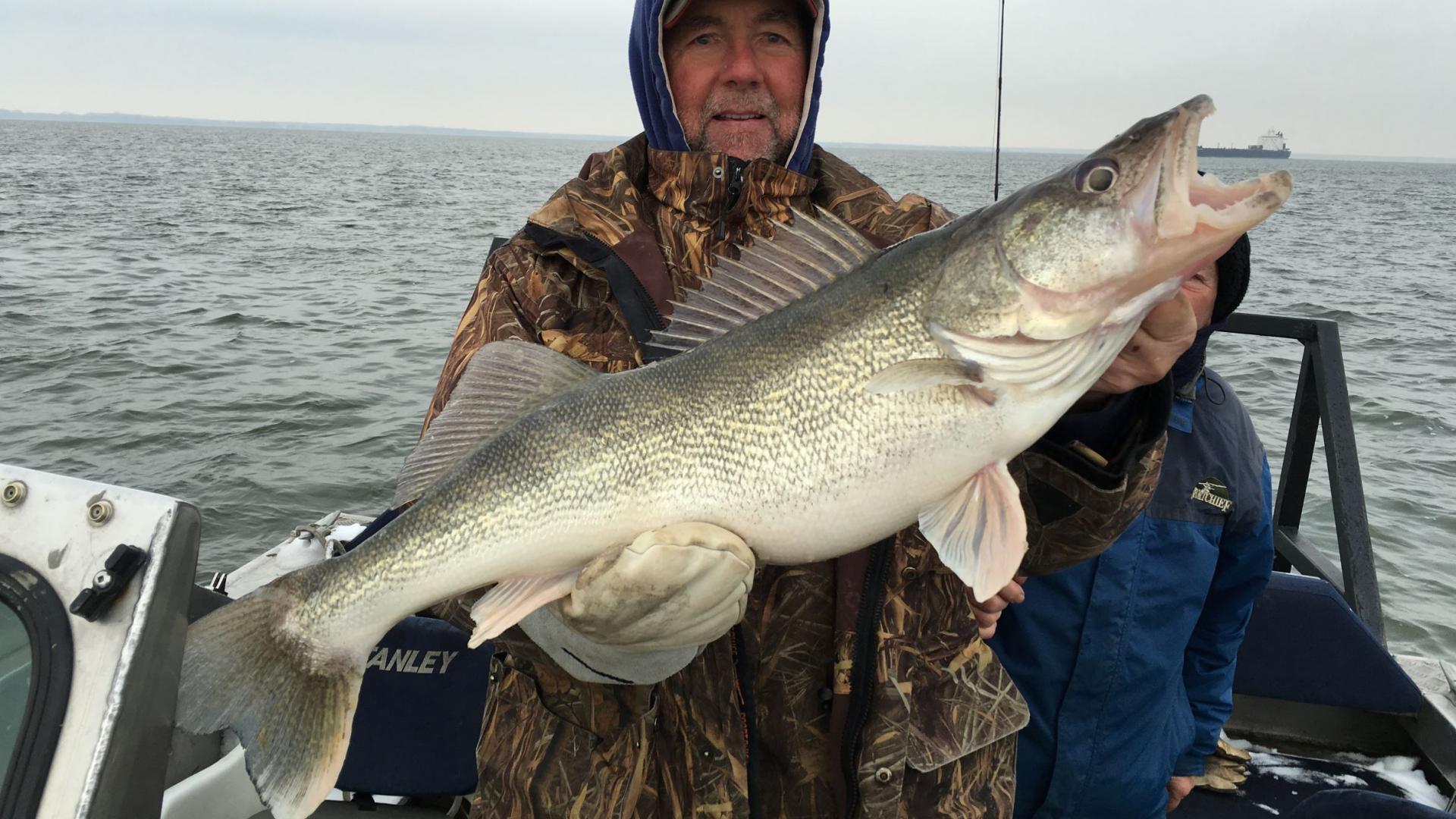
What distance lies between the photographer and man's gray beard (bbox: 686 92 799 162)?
9.06 feet

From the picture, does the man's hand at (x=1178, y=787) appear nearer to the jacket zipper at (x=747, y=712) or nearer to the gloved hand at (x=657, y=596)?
the jacket zipper at (x=747, y=712)

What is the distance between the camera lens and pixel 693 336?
2.20 meters

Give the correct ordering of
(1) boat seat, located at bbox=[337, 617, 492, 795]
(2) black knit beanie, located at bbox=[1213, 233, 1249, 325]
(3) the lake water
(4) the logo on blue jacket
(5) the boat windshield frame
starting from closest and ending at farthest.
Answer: (5) the boat windshield frame → (2) black knit beanie, located at bbox=[1213, 233, 1249, 325] → (4) the logo on blue jacket → (1) boat seat, located at bbox=[337, 617, 492, 795] → (3) the lake water

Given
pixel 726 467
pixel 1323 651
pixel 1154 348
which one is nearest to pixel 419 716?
pixel 726 467

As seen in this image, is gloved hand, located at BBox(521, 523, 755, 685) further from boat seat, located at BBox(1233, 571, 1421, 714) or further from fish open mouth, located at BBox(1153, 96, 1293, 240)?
boat seat, located at BBox(1233, 571, 1421, 714)

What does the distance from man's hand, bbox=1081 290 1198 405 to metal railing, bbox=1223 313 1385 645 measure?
1935 millimetres

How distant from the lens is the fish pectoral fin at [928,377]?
196 centimetres

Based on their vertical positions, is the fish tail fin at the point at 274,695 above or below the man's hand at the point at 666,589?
below

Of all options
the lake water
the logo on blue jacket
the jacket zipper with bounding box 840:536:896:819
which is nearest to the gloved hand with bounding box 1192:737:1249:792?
the logo on blue jacket

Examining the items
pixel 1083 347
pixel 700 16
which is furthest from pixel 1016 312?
pixel 700 16

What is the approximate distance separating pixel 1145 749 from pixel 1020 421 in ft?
5.86

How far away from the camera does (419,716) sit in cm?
334

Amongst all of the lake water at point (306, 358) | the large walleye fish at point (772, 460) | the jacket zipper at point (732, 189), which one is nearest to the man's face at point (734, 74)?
the jacket zipper at point (732, 189)

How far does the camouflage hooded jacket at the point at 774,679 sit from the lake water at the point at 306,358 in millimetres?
6676
